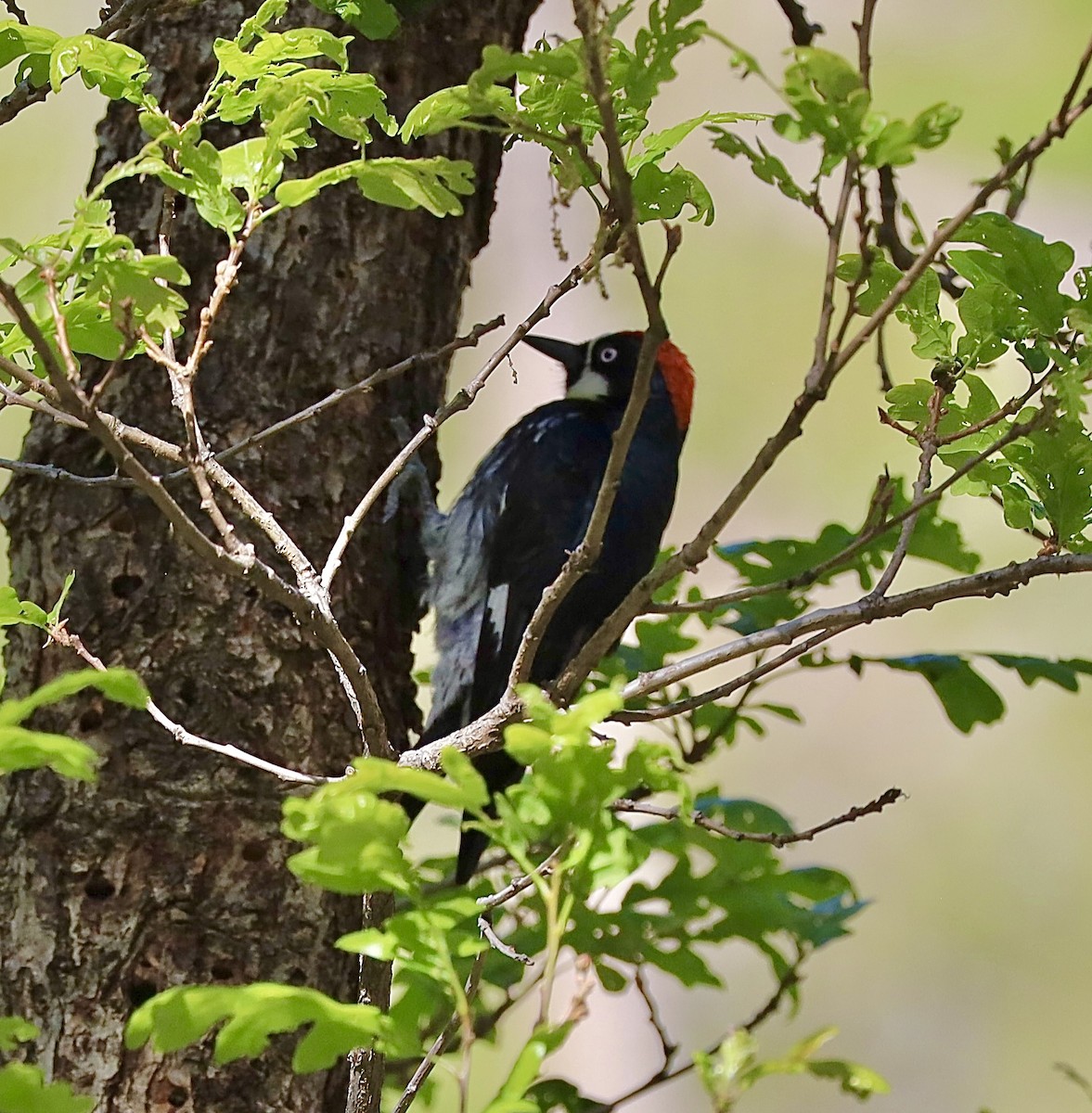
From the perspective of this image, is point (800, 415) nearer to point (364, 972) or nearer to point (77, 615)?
point (364, 972)

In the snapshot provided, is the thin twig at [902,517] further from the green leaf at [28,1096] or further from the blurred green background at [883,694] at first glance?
the blurred green background at [883,694]

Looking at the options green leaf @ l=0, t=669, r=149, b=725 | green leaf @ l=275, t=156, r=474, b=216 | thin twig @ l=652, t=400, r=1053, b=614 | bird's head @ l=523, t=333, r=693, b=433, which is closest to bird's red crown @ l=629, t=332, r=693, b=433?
bird's head @ l=523, t=333, r=693, b=433

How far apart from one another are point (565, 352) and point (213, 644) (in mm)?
1155

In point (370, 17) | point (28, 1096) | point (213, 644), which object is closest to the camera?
point (28, 1096)

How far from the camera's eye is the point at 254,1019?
1.85 ft

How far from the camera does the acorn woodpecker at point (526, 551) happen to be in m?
1.78

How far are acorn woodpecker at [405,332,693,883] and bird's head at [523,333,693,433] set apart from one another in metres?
0.15

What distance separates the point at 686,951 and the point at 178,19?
1116 mm

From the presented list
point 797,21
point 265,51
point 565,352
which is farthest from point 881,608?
point 565,352

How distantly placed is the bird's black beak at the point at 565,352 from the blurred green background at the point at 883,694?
4.29 ft

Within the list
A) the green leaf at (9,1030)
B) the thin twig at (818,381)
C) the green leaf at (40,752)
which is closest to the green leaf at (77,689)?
the green leaf at (40,752)

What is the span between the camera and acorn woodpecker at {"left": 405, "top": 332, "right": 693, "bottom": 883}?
5.83 ft

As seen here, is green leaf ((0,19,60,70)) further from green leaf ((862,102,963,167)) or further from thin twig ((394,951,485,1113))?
thin twig ((394,951,485,1113))

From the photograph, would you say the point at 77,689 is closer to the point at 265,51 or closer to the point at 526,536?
the point at 265,51
